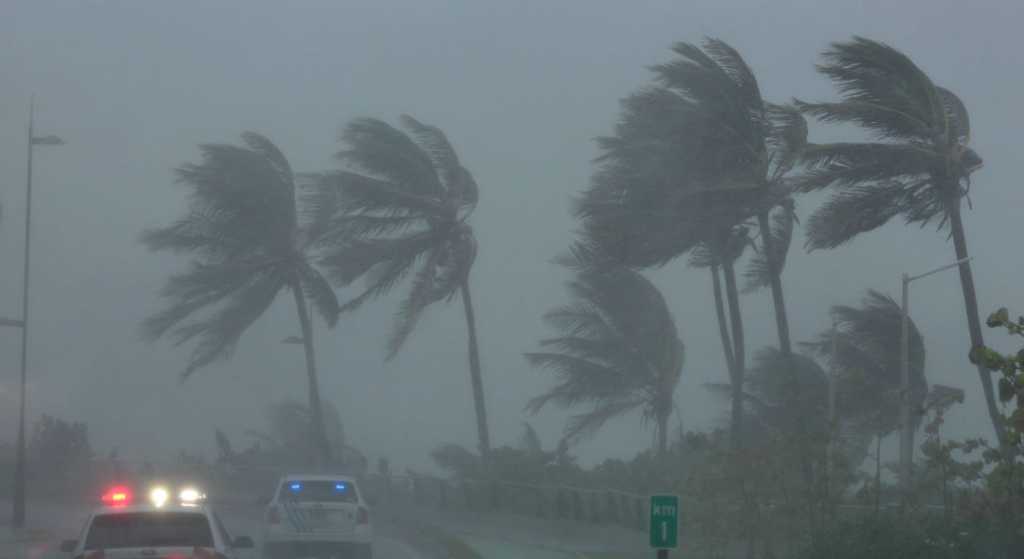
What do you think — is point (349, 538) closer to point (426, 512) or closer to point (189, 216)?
point (426, 512)

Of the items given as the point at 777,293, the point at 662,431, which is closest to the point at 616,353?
the point at 662,431

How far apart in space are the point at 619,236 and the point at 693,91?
3691 mm

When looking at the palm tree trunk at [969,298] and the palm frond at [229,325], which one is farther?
the palm frond at [229,325]

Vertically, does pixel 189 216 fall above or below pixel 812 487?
above

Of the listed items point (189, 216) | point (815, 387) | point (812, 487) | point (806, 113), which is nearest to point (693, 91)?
point (806, 113)

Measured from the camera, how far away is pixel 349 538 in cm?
2402

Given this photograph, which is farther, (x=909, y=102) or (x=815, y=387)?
(x=815, y=387)

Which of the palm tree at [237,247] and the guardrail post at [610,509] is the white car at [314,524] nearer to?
the guardrail post at [610,509]

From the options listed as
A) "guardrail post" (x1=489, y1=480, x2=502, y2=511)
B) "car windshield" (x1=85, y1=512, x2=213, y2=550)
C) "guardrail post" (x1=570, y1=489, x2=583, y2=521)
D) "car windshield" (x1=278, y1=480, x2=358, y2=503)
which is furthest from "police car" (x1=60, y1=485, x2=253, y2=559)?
"guardrail post" (x1=489, y1=480, x2=502, y2=511)

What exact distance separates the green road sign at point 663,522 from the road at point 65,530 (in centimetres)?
1293

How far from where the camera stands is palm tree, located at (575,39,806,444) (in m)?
27.3

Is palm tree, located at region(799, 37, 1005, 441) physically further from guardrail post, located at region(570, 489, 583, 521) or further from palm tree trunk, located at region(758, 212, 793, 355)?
guardrail post, located at region(570, 489, 583, 521)

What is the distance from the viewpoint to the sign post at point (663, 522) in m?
11.2

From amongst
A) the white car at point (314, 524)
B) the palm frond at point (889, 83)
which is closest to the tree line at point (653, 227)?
the palm frond at point (889, 83)
